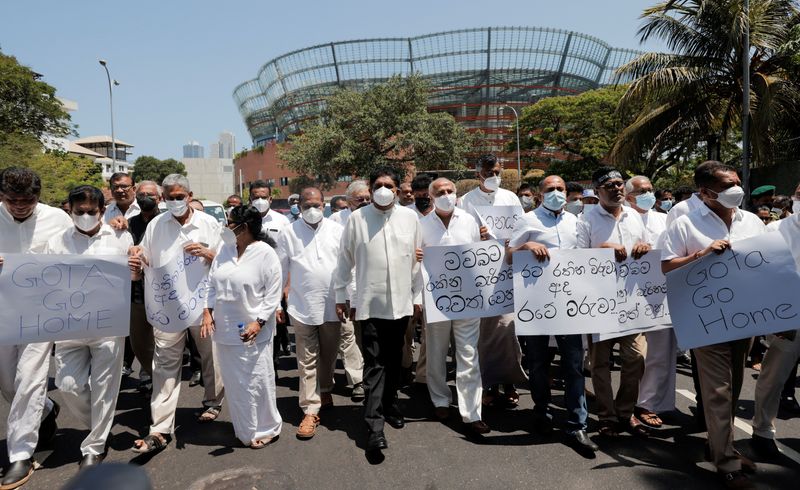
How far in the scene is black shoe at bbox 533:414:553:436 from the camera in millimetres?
4090

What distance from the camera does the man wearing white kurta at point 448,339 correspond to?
4.16m

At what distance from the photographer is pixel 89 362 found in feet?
12.5

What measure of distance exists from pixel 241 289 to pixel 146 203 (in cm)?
187

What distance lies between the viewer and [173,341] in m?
4.14

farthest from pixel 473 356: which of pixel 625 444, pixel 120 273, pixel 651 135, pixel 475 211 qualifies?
pixel 651 135

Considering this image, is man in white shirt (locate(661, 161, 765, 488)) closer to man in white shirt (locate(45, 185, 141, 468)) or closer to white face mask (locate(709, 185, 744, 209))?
white face mask (locate(709, 185, 744, 209))

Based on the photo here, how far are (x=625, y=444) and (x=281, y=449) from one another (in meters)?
2.63

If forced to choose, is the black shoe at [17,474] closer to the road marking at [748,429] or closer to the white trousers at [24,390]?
the white trousers at [24,390]

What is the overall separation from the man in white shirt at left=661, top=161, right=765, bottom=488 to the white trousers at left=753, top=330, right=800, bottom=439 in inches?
15.6

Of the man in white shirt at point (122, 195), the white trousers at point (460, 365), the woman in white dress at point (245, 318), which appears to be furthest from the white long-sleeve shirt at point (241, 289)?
the man in white shirt at point (122, 195)

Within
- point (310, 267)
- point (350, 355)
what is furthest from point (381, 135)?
point (310, 267)

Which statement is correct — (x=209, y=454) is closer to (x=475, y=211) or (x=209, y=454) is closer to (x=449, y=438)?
(x=449, y=438)

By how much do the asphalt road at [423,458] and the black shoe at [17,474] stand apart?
7cm

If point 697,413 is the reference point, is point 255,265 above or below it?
above
